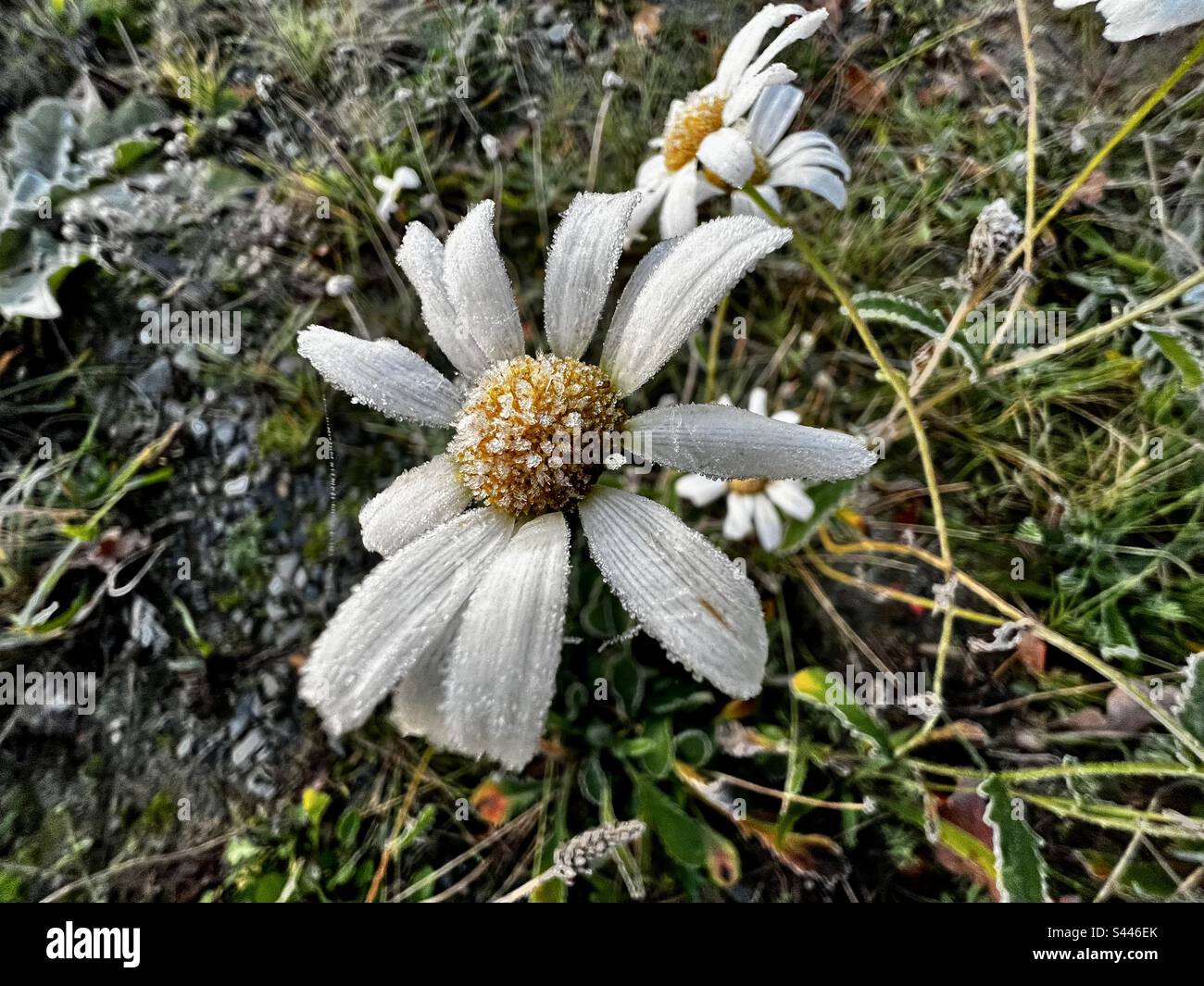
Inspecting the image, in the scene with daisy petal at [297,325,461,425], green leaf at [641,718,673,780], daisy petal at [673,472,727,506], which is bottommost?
green leaf at [641,718,673,780]

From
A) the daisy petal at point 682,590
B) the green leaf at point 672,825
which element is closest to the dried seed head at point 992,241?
the daisy petal at point 682,590

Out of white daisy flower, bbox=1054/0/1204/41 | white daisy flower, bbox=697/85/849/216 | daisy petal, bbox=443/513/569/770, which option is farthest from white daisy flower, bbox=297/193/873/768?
white daisy flower, bbox=1054/0/1204/41

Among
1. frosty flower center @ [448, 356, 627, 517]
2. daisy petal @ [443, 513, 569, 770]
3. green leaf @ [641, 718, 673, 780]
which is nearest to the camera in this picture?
daisy petal @ [443, 513, 569, 770]

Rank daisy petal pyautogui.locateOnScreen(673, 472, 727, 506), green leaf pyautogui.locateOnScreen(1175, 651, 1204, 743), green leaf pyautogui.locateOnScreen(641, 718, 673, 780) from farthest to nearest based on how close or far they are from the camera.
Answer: daisy petal pyautogui.locateOnScreen(673, 472, 727, 506) < green leaf pyautogui.locateOnScreen(641, 718, 673, 780) < green leaf pyautogui.locateOnScreen(1175, 651, 1204, 743)

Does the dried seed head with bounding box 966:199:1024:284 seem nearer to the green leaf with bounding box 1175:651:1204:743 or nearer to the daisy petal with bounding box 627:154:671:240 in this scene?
the daisy petal with bounding box 627:154:671:240

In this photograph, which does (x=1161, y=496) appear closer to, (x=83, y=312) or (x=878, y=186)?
(x=878, y=186)
